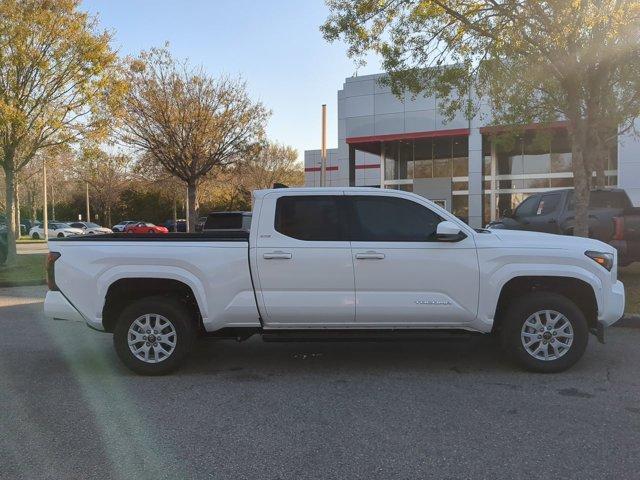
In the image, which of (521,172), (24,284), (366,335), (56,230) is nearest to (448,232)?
(366,335)

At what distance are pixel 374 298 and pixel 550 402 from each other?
1807 mm

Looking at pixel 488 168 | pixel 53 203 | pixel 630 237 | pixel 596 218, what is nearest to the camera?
pixel 630 237

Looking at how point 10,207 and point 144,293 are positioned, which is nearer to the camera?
point 144,293

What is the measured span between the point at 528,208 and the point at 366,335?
28.4ft

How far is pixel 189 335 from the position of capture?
5504mm

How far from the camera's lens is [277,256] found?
536cm

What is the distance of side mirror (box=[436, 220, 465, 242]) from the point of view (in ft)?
17.1

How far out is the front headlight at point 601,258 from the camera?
5.47 m

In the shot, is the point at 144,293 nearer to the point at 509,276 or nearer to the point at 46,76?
the point at 509,276

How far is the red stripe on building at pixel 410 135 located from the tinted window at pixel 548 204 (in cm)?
1659

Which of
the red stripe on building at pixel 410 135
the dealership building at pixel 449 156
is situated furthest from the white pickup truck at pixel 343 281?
the red stripe on building at pixel 410 135

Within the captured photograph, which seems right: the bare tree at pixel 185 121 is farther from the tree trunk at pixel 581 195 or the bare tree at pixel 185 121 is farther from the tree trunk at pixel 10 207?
the tree trunk at pixel 581 195

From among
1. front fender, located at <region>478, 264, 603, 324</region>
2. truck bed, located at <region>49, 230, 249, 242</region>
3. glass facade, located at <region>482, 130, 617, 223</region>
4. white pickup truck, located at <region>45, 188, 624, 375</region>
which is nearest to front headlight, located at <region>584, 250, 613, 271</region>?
white pickup truck, located at <region>45, 188, 624, 375</region>

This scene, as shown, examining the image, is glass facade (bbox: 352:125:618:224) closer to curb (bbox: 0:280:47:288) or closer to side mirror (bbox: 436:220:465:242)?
curb (bbox: 0:280:47:288)
